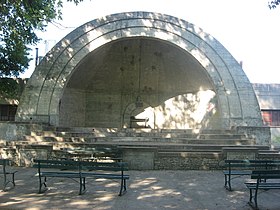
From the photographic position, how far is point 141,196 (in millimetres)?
5426

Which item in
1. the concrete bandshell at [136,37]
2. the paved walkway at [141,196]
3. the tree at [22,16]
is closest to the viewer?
the paved walkway at [141,196]

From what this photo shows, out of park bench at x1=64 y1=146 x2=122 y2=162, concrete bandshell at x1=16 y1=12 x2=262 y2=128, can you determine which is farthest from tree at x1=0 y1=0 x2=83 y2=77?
park bench at x1=64 y1=146 x2=122 y2=162

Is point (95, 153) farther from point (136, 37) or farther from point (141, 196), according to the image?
point (136, 37)

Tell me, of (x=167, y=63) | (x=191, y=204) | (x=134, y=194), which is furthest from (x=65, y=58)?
(x=191, y=204)

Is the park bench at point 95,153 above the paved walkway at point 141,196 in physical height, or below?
above

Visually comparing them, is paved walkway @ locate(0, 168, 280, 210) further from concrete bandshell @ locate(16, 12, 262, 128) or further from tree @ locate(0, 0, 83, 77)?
concrete bandshell @ locate(16, 12, 262, 128)

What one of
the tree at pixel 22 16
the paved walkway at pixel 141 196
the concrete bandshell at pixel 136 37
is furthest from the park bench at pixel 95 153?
the concrete bandshell at pixel 136 37

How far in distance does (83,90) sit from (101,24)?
514cm

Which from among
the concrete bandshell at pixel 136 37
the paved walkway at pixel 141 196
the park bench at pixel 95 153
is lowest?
the paved walkway at pixel 141 196

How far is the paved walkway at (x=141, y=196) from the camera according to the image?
4.76 meters

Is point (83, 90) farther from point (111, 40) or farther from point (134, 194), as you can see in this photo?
point (134, 194)

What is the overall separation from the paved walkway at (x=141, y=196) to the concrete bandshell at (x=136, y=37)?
7.27 m

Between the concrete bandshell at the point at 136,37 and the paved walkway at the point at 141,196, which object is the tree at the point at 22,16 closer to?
the concrete bandshell at the point at 136,37

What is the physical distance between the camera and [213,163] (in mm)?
8602
